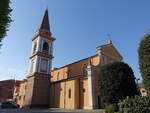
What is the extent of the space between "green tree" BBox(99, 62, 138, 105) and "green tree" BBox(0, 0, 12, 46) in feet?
48.5

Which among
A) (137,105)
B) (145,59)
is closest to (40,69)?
(137,105)

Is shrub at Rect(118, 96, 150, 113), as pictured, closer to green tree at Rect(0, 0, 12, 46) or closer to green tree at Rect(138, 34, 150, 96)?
green tree at Rect(138, 34, 150, 96)

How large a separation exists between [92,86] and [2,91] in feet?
157

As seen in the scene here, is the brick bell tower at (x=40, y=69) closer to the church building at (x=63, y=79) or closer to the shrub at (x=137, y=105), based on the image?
the church building at (x=63, y=79)

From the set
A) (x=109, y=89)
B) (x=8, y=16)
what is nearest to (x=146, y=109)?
(x=109, y=89)

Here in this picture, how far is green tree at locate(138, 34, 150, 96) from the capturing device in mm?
10445

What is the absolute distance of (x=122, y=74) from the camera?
19281 millimetres

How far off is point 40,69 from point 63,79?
559 cm

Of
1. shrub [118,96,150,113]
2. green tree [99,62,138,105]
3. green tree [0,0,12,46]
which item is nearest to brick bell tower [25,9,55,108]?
green tree [99,62,138,105]

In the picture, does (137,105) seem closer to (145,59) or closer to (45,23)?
(145,59)

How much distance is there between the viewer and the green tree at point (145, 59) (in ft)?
34.3

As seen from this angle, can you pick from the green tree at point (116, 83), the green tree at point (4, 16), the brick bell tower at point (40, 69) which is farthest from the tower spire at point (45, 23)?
the green tree at point (4, 16)

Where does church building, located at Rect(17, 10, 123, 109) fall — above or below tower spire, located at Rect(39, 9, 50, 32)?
below

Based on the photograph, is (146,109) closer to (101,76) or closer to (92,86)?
(101,76)
